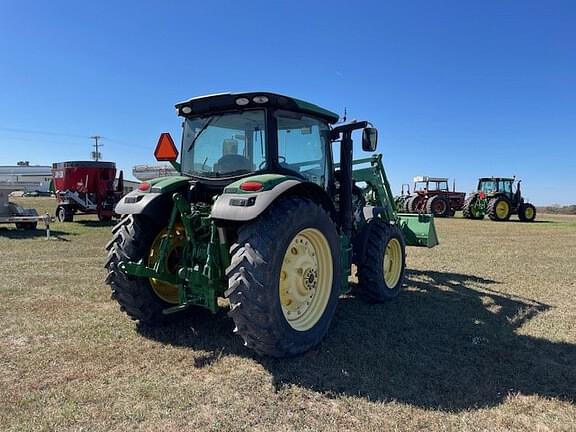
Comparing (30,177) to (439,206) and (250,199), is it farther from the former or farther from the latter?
(250,199)

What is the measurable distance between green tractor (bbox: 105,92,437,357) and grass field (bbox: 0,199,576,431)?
1.19 feet

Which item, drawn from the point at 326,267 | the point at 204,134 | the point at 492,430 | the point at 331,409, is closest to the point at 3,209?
the point at 204,134

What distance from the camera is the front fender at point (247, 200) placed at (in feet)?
11.1

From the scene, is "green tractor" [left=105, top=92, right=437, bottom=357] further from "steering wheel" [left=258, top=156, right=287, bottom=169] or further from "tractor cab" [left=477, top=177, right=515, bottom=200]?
"tractor cab" [left=477, top=177, right=515, bottom=200]

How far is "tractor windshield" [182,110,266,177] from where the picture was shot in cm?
424

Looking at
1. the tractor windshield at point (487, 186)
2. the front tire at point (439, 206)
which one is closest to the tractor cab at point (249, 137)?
the front tire at point (439, 206)

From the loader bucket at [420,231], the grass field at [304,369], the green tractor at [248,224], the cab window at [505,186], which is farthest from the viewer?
the cab window at [505,186]

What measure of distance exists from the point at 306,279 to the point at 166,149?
2096 mm

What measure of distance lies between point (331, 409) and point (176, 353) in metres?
1.57

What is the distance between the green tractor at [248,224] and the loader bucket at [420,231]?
9.97 ft

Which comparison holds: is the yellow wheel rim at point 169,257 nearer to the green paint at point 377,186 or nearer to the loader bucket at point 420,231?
the green paint at point 377,186

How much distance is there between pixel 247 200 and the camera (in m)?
3.45

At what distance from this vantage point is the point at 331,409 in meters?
2.99

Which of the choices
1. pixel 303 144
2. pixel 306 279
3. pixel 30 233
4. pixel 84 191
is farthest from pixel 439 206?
pixel 306 279
